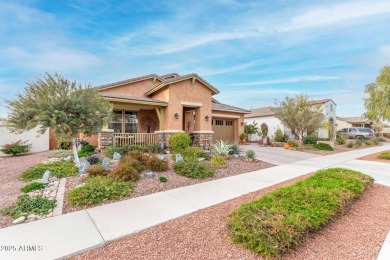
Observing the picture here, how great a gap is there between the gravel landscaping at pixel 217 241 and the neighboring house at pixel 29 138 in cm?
1360

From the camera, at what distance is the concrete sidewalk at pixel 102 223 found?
292 centimetres

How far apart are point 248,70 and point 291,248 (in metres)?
15.1

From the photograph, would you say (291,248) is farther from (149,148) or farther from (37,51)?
(37,51)

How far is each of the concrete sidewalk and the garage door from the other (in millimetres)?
11680

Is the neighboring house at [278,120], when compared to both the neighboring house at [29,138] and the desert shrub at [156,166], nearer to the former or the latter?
the desert shrub at [156,166]

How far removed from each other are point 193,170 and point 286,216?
13.5 ft

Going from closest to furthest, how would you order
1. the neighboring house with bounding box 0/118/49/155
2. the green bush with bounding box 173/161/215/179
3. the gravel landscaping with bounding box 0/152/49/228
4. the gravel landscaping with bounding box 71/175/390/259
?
1. the gravel landscaping with bounding box 71/175/390/259
2. the gravel landscaping with bounding box 0/152/49/228
3. the green bush with bounding box 173/161/215/179
4. the neighboring house with bounding box 0/118/49/155

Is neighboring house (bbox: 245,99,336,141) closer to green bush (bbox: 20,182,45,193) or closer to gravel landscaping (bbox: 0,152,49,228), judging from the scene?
green bush (bbox: 20,182,45,193)

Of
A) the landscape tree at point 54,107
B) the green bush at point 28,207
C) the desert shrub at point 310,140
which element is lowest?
the green bush at point 28,207

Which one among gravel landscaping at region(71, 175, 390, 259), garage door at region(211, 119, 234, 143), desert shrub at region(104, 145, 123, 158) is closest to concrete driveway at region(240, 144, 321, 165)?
garage door at region(211, 119, 234, 143)

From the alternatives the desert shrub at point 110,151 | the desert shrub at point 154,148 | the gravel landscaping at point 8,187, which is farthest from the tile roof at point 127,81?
the gravel landscaping at point 8,187

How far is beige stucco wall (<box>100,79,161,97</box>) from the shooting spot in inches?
526

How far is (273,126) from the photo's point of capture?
981 inches

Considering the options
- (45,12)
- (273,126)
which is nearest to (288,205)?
(45,12)
